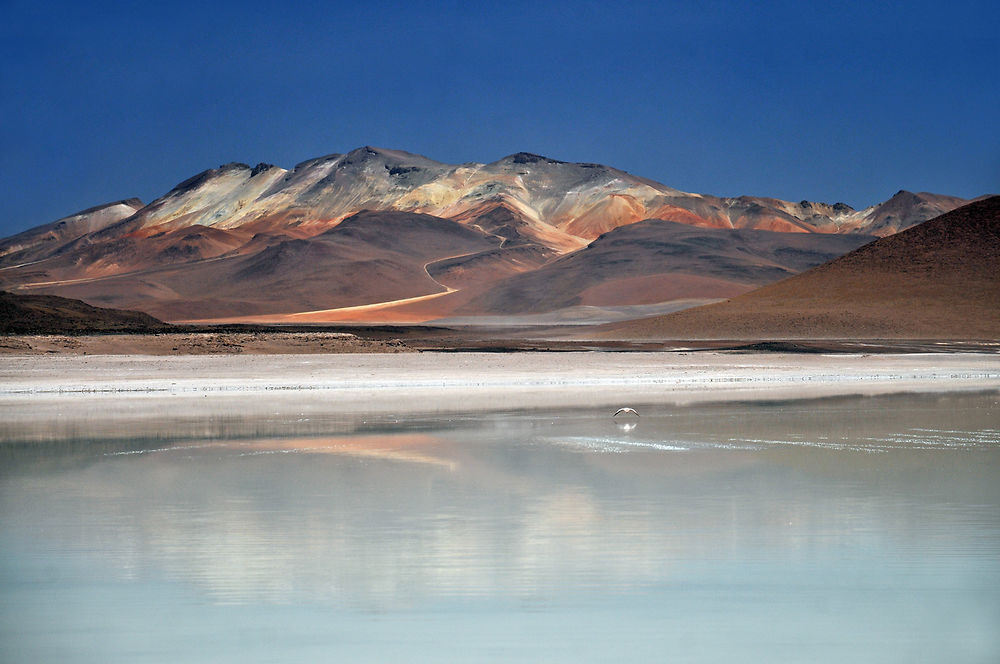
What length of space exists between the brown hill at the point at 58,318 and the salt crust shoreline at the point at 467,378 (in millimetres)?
19211

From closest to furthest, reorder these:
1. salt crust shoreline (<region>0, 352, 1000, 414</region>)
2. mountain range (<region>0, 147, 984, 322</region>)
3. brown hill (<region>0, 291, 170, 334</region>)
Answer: salt crust shoreline (<region>0, 352, 1000, 414</region>), brown hill (<region>0, 291, 170, 334</region>), mountain range (<region>0, 147, 984, 322</region>)

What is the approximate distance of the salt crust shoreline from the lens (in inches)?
960

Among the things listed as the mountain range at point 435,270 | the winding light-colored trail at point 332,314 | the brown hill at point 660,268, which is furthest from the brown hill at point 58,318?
the brown hill at point 660,268

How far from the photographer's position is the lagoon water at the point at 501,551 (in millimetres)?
6180

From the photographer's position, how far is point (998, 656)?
232 inches

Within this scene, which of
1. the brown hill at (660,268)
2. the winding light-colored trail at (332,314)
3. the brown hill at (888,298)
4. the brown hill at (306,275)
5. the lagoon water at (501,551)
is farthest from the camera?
the brown hill at (306,275)

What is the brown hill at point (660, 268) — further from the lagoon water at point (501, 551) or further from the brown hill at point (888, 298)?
the lagoon water at point (501, 551)

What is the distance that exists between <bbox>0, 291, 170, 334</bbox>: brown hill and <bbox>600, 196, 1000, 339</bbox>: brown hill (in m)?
27.2

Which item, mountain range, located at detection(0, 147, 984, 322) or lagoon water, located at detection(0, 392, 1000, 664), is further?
mountain range, located at detection(0, 147, 984, 322)

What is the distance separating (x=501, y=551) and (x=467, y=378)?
21.2 metres

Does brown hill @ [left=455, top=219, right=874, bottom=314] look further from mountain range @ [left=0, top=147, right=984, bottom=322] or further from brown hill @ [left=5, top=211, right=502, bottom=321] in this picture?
brown hill @ [left=5, top=211, right=502, bottom=321]

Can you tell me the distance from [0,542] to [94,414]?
11585 millimetres

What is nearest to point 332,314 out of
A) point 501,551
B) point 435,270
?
point 435,270

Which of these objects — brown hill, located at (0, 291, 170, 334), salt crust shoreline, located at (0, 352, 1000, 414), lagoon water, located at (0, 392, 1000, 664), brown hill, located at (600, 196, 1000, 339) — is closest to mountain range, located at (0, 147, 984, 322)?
brown hill, located at (600, 196, 1000, 339)
